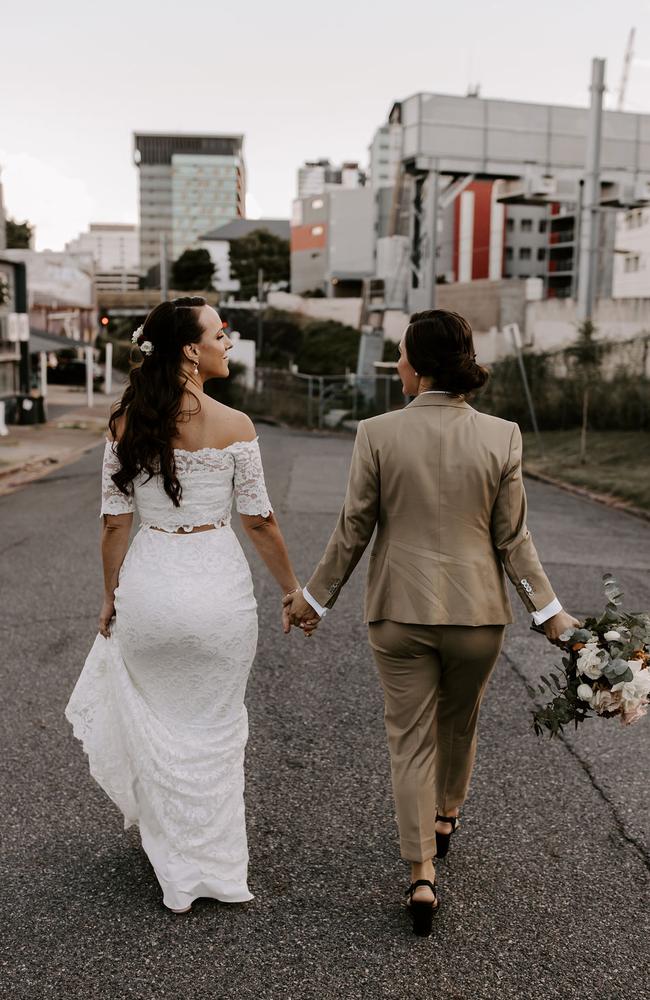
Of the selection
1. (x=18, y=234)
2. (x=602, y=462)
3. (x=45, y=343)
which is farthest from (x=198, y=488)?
(x=18, y=234)

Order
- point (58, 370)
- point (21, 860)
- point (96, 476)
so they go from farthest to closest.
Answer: point (58, 370)
point (96, 476)
point (21, 860)

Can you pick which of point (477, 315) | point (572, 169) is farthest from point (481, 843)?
point (477, 315)

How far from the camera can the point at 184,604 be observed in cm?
336

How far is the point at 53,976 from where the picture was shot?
298 centimetres

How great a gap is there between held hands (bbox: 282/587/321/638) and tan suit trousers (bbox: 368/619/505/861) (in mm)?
236

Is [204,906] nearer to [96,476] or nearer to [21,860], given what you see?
[21,860]

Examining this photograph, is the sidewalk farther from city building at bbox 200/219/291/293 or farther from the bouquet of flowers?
city building at bbox 200/219/291/293

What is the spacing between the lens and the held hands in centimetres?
352

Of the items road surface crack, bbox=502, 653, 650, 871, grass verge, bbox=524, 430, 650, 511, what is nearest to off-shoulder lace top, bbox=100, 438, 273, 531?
road surface crack, bbox=502, 653, 650, 871

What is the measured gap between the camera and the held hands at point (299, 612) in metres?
3.52

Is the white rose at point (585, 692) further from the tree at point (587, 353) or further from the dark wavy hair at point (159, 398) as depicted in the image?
the tree at point (587, 353)

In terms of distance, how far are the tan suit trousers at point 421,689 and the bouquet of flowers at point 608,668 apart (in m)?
0.26

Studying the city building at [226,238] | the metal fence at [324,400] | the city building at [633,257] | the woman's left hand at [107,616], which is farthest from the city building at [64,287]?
the woman's left hand at [107,616]

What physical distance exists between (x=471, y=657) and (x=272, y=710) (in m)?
2.34
